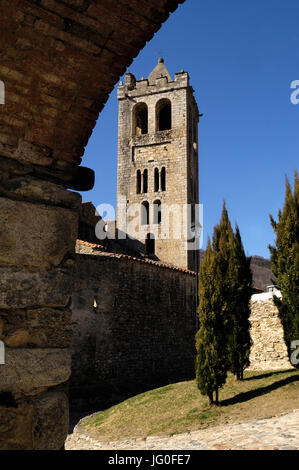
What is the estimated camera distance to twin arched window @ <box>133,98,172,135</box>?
30.2m

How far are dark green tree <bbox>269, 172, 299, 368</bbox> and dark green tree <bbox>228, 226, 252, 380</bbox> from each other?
1.04m

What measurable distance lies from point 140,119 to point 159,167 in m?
5.15

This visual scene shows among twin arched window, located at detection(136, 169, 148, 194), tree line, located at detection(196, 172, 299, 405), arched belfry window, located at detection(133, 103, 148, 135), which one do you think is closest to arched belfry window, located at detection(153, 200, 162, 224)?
twin arched window, located at detection(136, 169, 148, 194)

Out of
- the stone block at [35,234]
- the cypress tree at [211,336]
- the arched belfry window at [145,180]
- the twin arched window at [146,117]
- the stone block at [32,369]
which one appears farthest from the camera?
the twin arched window at [146,117]

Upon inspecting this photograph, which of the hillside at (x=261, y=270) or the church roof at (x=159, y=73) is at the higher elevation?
the church roof at (x=159, y=73)

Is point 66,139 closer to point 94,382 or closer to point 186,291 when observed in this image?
point 94,382

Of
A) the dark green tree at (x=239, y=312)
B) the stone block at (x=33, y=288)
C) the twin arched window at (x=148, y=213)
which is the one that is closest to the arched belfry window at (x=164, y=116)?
the twin arched window at (x=148, y=213)

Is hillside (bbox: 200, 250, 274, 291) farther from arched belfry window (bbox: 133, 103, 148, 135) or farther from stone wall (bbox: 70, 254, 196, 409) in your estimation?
stone wall (bbox: 70, 254, 196, 409)

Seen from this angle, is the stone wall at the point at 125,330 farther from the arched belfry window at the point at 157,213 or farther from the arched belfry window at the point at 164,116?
the arched belfry window at the point at 164,116

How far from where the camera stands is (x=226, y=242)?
1421cm

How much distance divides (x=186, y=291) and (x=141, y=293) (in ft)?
11.4

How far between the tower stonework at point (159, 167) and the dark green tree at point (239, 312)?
40.0 ft

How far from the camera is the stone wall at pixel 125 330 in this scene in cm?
1547

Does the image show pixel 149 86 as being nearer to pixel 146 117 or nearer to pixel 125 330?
pixel 146 117
